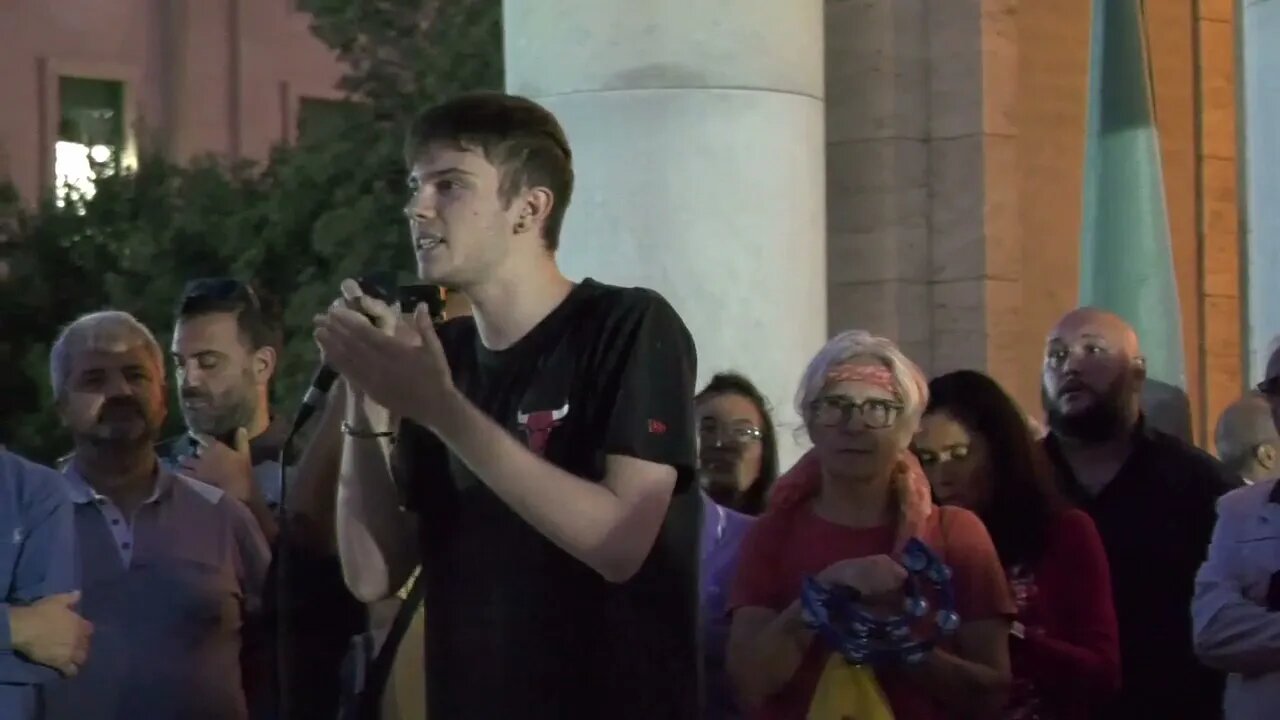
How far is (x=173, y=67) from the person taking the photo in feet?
99.1

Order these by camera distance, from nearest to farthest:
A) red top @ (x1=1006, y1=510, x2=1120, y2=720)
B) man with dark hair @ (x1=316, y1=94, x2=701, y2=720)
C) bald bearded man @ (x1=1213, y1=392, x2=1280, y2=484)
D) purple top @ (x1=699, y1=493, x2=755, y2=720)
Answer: man with dark hair @ (x1=316, y1=94, x2=701, y2=720) → red top @ (x1=1006, y1=510, x2=1120, y2=720) → purple top @ (x1=699, y1=493, x2=755, y2=720) → bald bearded man @ (x1=1213, y1=392, x2=1280, y2=484)

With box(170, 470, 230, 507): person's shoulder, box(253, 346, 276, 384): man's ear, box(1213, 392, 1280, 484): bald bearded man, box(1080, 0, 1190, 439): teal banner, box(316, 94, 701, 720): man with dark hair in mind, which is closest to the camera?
box(316, 94, 701, 720): man with dark hair

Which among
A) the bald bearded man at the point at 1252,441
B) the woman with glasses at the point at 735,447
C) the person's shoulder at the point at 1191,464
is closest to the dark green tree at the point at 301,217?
the bald bearded man at the point at 1252,441

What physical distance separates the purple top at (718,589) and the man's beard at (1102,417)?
2.76 feet

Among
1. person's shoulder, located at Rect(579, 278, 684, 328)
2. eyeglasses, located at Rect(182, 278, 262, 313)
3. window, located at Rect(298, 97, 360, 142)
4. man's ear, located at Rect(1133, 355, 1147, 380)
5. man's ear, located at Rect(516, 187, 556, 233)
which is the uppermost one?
window, located at Rect(298, 97, 360, 142)

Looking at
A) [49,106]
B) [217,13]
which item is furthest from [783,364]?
[217,13]

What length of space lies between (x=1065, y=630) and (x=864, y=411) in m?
0.63

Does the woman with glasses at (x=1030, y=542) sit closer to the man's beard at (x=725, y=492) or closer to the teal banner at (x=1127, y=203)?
the man's beard at (x=725, y=492)

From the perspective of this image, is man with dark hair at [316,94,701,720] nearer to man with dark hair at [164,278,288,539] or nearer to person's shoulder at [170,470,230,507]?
person's shoulder at [170,470,230,507]

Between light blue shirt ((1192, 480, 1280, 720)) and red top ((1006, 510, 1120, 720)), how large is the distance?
0.23 meters

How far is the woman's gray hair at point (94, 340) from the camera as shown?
4641 millimetres

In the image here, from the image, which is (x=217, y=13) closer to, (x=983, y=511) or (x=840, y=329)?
(x=840, y=329)

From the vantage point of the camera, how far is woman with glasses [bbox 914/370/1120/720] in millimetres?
4297

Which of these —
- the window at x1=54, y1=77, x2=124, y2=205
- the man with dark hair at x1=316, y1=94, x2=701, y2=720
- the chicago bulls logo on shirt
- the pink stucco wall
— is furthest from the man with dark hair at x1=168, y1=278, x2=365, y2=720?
the pink stucco wall
